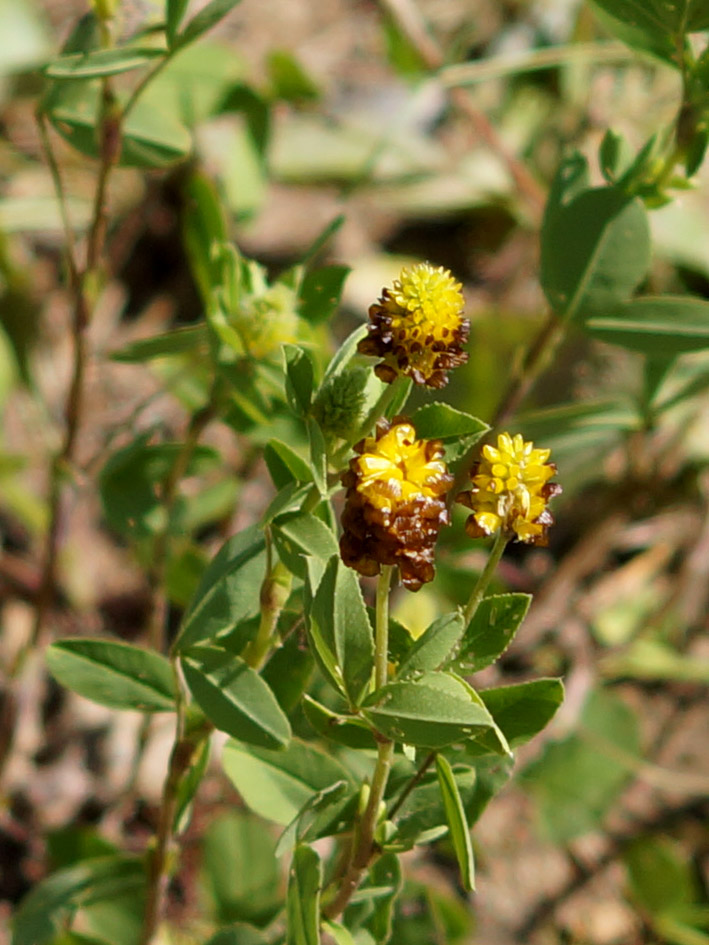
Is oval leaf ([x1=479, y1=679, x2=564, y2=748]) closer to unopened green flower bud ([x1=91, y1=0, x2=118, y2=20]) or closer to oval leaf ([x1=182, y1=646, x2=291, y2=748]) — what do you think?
oval leaf ([x1=182, y1=646, x2=291, y2=748])

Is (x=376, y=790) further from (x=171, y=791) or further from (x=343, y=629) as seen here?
(x=171, y=791)

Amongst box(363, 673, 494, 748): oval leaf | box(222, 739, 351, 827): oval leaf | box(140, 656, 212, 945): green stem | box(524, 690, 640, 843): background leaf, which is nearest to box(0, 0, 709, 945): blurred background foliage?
box(524, 690, 640, 843): background leaf

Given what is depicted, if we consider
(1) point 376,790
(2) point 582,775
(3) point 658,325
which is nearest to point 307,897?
(1) point 376,790

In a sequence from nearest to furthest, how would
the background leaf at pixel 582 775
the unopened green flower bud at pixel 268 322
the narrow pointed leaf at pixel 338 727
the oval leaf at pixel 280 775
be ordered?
1. the narrow pointed leaf at pixel 338 727
2. the oval leaf at pixel 280 775
3. the unopened green flower bud at pixel 268 322
4. the background leaf at pixel 582 775

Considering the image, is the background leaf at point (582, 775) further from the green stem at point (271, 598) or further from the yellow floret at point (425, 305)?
the yellow floret at point (425, 305)

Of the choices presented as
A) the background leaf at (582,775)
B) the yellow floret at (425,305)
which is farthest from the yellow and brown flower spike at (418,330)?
the background leaf at (582,775)
